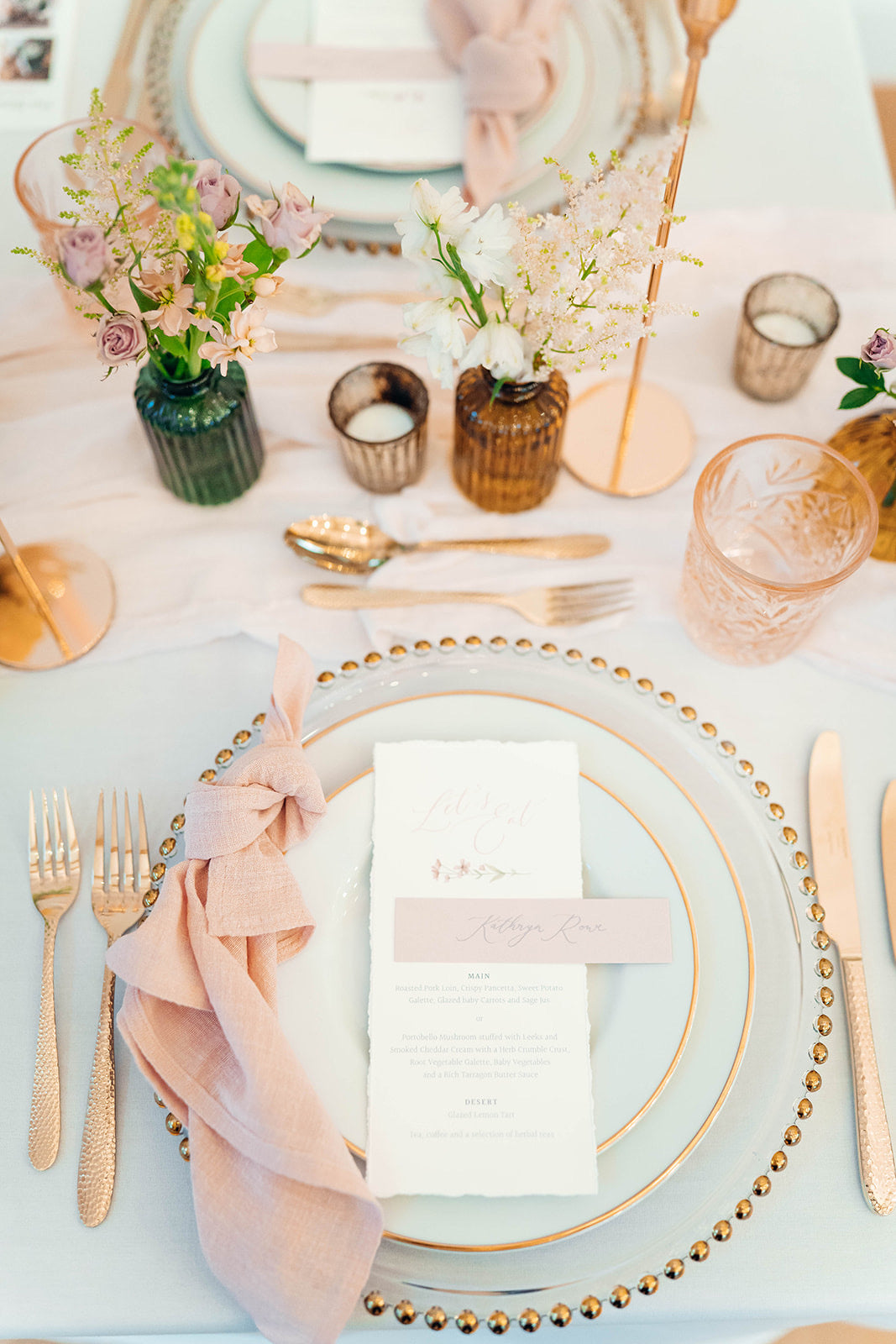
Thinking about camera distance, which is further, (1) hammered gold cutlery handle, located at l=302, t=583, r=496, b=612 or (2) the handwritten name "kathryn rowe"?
(1) hammered gold cutlery handle, located at l=302, t=583, r=496, b=612

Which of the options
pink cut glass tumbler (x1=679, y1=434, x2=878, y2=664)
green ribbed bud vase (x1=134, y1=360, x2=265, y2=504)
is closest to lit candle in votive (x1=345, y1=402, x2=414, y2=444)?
green ribbed bud vase (x1=134, y1=360, x2=265, y2=504)

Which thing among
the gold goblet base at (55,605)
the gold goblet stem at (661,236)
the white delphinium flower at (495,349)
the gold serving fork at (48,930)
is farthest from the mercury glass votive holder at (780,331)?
the gold serving fork at (48,930)

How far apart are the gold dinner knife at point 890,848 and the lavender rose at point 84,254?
0.77 m

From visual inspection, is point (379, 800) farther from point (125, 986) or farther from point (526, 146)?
point (526, 146)

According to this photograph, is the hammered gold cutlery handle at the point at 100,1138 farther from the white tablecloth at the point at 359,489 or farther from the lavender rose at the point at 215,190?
the lavender rose at the point at 215,190

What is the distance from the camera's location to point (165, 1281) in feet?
2.21

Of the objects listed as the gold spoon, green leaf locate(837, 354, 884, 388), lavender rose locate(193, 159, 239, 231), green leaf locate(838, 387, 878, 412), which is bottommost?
the gold spoon

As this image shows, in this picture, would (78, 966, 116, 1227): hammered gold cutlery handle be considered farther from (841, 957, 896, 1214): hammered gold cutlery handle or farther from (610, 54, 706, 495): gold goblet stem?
(610, 54, 706, 495): gold goblet stem

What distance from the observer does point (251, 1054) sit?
63cm

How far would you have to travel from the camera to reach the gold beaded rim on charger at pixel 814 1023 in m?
0.62

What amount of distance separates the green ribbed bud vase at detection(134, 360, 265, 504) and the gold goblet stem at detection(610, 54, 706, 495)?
38cm

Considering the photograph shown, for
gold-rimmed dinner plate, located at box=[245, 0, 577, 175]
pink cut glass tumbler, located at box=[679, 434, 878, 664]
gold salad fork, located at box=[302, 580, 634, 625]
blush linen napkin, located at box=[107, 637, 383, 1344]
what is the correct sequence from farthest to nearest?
1. gold-rimmed dinner plate, located at box=[245, 0, 577, 175]
2. gold salad fork, located at box=[302, 580, 634, 625]
3. pink cut glass tumbler, located at box=[679, 434, 878, 664]
4. blush linen napkin, located at box=[107, 637, 383, 1344]

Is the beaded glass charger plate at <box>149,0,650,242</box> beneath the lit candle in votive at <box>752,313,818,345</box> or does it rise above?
above

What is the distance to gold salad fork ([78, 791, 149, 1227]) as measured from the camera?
27.3 inches
